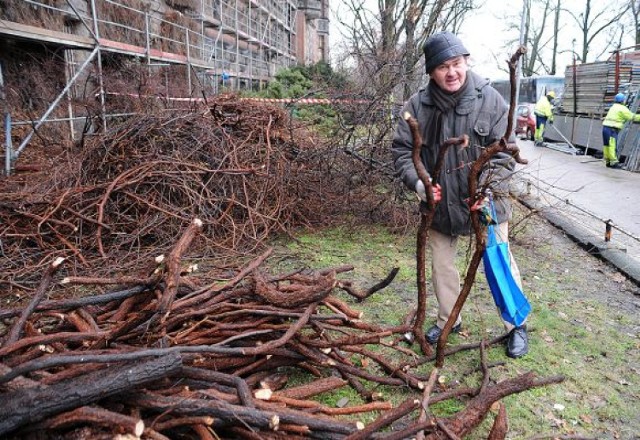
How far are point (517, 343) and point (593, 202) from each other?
232 inches

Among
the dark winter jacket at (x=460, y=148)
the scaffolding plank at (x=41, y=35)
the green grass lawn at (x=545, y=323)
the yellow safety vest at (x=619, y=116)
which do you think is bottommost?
the green grass lawn at (x=545, y=323)

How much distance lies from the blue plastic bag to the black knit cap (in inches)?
37.0

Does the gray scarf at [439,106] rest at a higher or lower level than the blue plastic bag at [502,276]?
higher

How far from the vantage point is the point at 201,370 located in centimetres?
229

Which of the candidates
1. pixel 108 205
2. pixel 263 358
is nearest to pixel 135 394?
pixel 263 358

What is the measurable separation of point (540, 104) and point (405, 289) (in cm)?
1563

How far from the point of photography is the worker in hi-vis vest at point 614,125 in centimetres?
1160

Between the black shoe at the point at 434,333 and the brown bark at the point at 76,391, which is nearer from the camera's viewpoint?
the brown bark at the point at 76,391

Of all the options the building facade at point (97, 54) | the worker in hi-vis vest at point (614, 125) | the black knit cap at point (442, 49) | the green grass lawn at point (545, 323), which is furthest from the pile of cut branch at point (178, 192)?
the worker in hi-vis vest at point (614, 125)

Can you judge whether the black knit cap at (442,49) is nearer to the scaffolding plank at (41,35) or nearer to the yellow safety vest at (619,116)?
the scaffolding plank at (41,35)

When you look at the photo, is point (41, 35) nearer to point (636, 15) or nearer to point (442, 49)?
point (442, 49)

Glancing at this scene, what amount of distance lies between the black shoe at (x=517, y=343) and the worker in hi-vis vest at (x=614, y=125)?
10.7 metres

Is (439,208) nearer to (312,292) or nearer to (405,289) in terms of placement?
(312,292)

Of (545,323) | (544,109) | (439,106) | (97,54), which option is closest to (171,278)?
(439,106)
